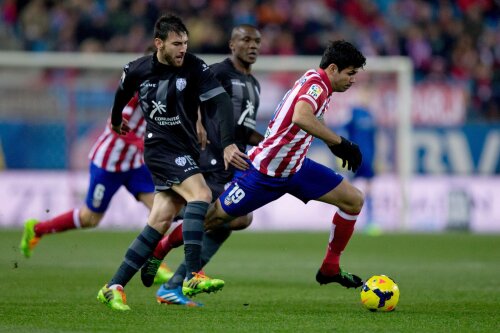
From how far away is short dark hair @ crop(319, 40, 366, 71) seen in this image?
25.4 feet

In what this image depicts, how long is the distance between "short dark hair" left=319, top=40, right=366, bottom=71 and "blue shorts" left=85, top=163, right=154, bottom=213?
3.45m

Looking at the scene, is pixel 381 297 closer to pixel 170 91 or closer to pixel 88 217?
pixel 170 91

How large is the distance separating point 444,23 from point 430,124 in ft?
15.3

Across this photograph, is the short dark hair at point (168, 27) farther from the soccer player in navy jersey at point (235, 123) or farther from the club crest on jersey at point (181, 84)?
the soccer player in navy jersey at point (235, 123)

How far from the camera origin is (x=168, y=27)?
24.9 feet

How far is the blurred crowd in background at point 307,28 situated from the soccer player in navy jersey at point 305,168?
1244cm

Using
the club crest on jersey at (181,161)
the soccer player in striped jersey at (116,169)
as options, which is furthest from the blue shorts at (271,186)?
the soccer player in striped jersey at (116,169)

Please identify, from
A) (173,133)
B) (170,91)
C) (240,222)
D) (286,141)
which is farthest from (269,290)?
(170,91)

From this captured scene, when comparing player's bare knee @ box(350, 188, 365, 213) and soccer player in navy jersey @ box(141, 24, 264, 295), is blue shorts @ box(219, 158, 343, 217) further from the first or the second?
soccer player in navy jersey @ box(141, 24, 264, 295)

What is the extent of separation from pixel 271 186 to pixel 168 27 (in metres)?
1.46

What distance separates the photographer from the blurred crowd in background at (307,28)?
20.4 m

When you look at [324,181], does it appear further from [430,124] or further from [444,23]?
[444,23]

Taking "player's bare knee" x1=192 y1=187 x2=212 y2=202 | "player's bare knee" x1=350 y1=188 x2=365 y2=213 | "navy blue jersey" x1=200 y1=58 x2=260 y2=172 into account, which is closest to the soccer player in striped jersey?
"navy blue jersey" x1=200 y1=58 x2=260 y2=172

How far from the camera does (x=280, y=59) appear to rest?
18.6 meters
